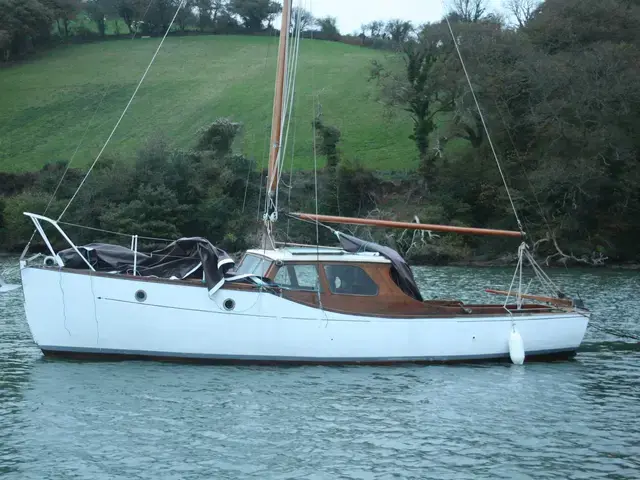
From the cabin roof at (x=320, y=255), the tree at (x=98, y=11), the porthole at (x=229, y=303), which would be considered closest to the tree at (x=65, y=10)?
the tree at (x=98, y=11)

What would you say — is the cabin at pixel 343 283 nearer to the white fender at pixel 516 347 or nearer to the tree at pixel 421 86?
the white fender at pixel 516 347

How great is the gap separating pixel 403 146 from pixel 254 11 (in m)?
43.2

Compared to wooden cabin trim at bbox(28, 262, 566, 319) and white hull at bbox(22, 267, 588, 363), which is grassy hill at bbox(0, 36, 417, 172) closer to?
wooden cabin trim at bbox(28, 262, 566, 319)

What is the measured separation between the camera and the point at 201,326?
63.2 feet

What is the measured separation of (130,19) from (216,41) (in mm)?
10676

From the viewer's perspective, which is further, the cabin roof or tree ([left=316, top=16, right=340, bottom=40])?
tree ([left=316, top=16, right=340, bottom=40])

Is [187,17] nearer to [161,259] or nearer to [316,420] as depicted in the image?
[161,259]

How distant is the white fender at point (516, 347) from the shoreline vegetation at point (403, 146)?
2058cm

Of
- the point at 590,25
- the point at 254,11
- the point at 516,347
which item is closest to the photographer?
the point at 516,347

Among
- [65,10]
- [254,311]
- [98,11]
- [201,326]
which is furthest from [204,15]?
[254,311]

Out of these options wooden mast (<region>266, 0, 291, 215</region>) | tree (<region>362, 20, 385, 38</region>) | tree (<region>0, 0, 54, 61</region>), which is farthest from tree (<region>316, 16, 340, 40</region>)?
wooden mast (<region>266, 0, 291, 215</region>)

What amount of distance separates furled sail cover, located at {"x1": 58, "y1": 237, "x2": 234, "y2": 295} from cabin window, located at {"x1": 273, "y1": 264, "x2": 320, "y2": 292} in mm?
1122

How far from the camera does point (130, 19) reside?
10594 cm

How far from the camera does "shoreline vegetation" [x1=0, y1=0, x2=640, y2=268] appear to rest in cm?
5497
